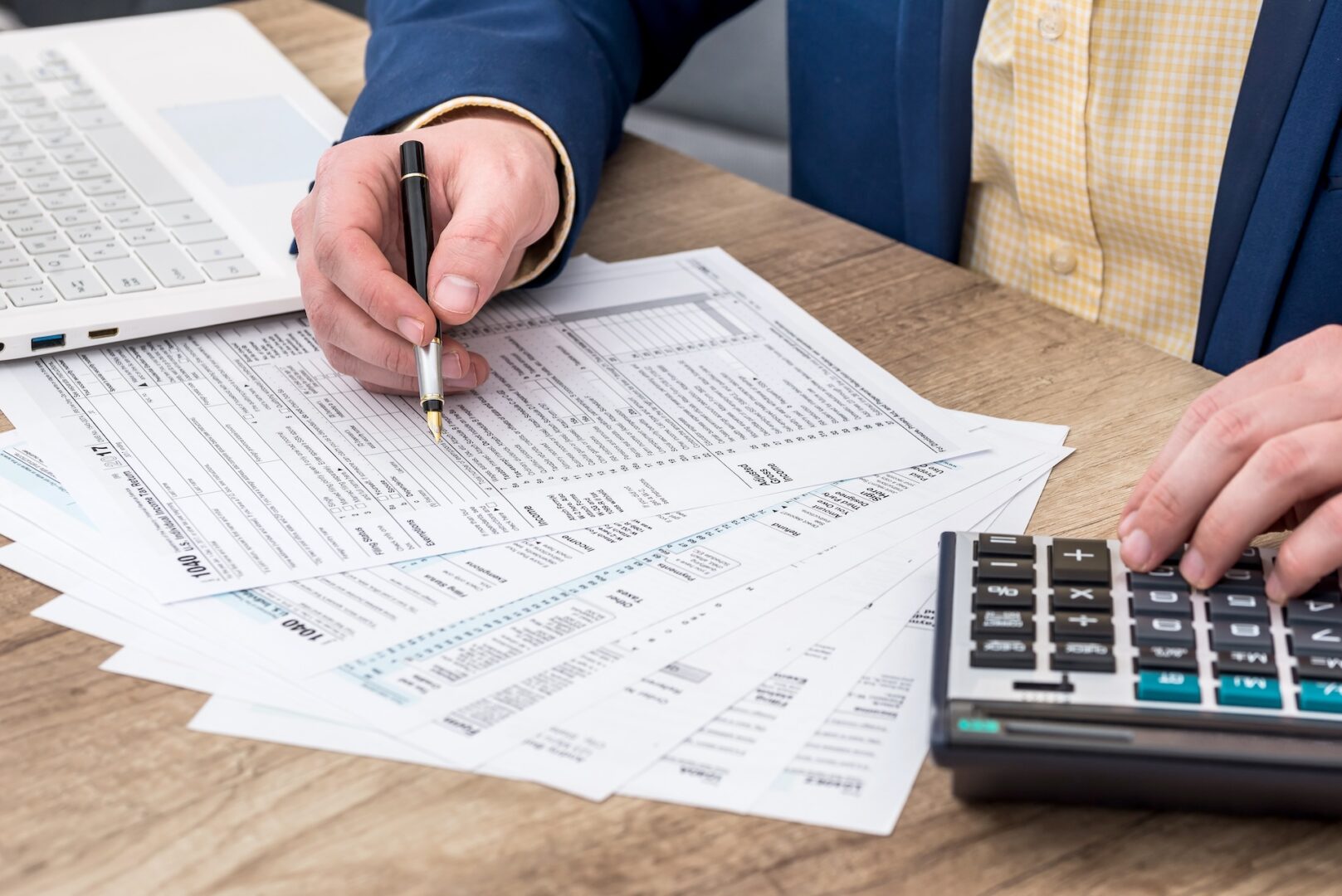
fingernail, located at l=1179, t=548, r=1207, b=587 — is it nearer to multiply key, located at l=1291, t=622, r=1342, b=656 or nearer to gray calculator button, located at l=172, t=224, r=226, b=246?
multiply key, located at l=1291, t=622, r=1342, b=656

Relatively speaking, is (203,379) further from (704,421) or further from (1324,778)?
(1324,778)

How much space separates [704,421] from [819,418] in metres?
0.06

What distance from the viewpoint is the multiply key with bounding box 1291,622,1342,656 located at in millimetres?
435

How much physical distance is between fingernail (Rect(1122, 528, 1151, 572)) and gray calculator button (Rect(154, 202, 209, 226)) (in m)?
0.57

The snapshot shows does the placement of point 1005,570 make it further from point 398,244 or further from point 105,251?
point 105,251

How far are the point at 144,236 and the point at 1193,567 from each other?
598 millimetres

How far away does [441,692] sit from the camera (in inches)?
18.1

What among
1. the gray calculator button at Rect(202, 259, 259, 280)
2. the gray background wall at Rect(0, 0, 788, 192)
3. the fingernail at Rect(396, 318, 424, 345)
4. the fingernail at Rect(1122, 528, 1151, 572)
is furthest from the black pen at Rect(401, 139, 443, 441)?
the gray background wall at Rect(0, 0, 788, 192)

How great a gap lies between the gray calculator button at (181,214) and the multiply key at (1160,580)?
0.58 meters

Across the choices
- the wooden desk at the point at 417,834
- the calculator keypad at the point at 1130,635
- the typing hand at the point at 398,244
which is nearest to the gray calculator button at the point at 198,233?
the typing hand at the point at 398,244

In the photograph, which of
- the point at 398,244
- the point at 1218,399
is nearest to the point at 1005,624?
the point at 1218,399

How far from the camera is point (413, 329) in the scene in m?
0.62

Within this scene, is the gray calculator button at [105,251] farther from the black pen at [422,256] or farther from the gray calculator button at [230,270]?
the black pen at [422,256]

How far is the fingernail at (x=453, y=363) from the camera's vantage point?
64cm
